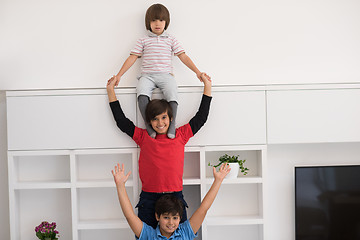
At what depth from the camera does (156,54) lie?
242cm

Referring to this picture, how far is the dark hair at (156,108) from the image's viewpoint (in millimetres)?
2182

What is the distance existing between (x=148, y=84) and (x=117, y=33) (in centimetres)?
47

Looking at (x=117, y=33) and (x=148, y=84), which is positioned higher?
(x=117, y=33)

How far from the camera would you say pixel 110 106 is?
2.30 m

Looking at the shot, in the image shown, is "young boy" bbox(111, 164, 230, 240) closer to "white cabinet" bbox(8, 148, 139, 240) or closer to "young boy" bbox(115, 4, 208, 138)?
"white cabinet" bbox(8, 148, 139, 240)

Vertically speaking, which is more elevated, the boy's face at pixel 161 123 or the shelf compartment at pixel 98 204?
the boy's face at pixel 161 123

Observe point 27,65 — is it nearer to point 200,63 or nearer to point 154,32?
point 154,32

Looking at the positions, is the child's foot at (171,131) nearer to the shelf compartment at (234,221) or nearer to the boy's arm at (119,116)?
the boy's arm at (119,116)

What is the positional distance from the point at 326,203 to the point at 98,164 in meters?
1.47

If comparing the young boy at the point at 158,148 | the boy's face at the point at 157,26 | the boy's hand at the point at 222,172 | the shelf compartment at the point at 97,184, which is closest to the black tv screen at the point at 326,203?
the boy's hand at the point at 222,172

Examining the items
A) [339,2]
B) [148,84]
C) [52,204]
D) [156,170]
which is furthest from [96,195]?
[339,2]

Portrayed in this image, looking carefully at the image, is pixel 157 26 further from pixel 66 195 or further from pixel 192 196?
pixel 66 195

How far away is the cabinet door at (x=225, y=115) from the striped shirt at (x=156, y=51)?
25 centimetres

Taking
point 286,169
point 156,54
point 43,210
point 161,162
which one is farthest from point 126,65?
point 286,169
